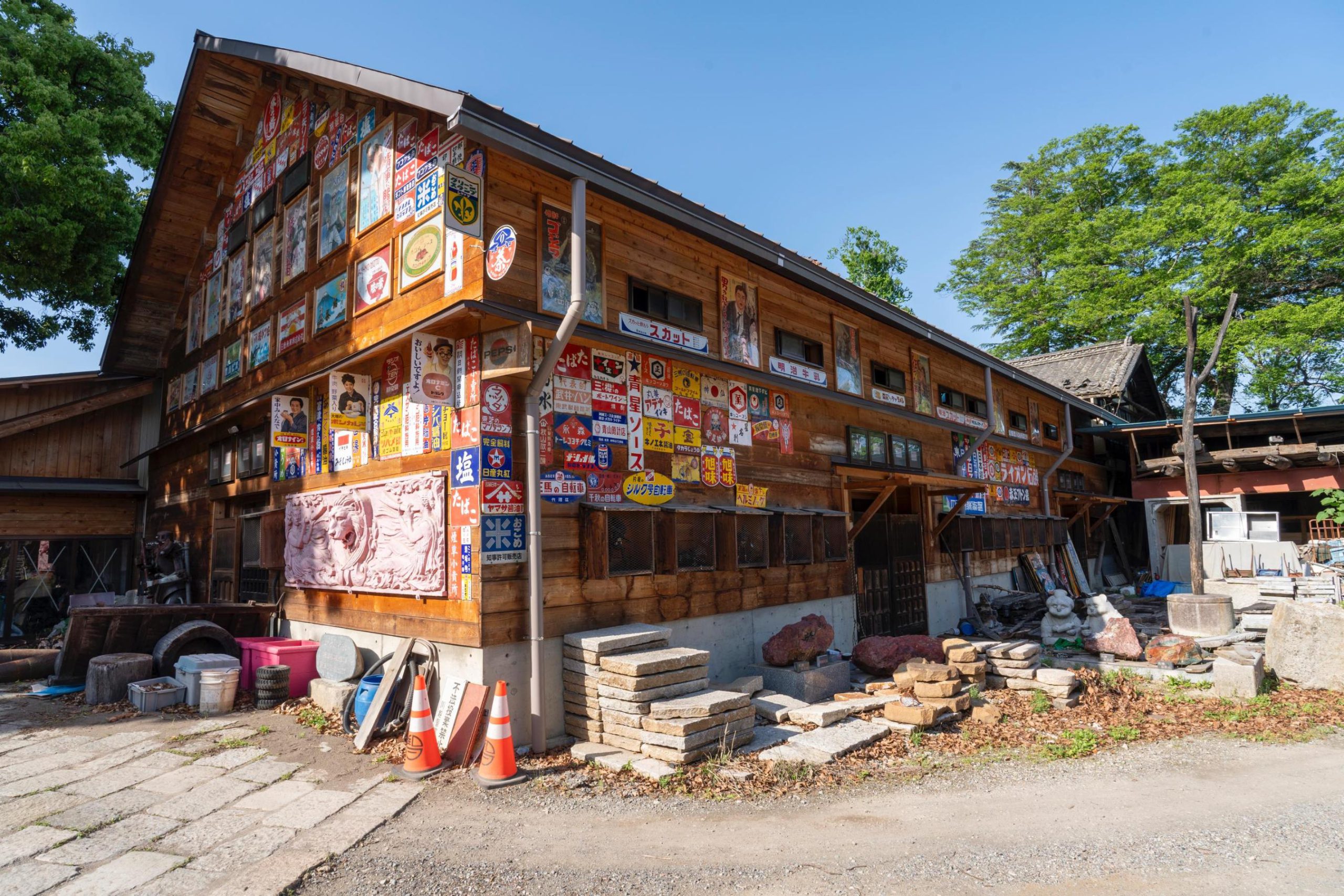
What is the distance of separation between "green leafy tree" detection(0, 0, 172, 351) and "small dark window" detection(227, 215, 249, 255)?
154 inches

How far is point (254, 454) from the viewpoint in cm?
1195

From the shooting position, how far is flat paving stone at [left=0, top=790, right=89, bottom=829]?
562 centimetres

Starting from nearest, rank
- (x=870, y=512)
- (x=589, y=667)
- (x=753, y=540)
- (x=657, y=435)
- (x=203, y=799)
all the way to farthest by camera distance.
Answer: (x=203, y=799), (x=589, y=667), (x=657, y=435), (x=753, y=540), (x=870, y=512)

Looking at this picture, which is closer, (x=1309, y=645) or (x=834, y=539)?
(x=1309, y=645)

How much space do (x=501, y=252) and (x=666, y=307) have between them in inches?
120

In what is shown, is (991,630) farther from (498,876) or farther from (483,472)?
(498,876)

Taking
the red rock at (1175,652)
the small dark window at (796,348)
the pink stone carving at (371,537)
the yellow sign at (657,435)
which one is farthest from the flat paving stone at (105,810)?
the red rock at (1175,652)

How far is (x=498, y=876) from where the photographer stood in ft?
15.4

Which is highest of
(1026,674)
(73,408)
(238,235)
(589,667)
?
(238,235)

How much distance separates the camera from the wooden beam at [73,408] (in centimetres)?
1459

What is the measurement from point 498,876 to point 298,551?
6914mm

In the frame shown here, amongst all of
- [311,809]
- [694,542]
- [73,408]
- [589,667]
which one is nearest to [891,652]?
[694,542]

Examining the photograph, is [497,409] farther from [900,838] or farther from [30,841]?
[900,838]

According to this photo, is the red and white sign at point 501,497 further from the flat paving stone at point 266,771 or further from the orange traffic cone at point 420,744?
the flat paving stone at point 266,771
